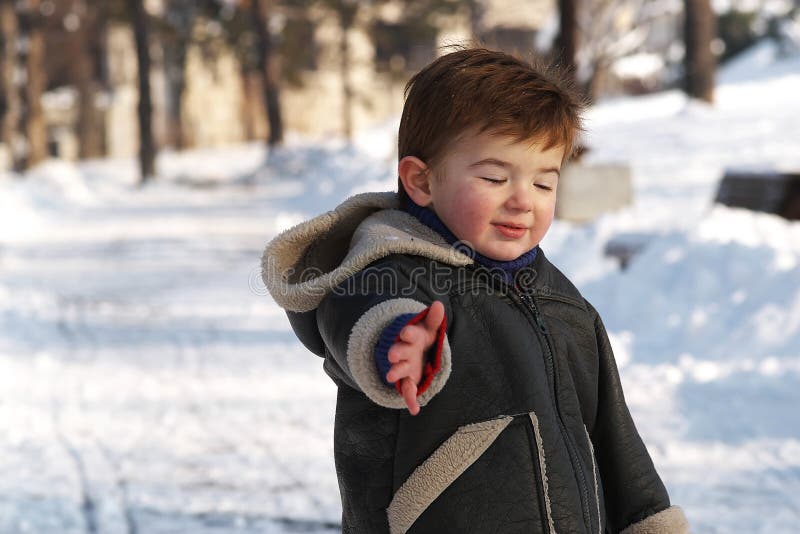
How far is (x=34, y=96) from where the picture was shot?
2794 centimetres

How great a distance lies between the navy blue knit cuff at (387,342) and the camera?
6.18ft

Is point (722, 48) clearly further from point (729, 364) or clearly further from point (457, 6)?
point (729, 364)

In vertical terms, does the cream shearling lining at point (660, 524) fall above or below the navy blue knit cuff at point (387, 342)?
below

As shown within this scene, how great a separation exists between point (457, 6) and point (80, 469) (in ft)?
113

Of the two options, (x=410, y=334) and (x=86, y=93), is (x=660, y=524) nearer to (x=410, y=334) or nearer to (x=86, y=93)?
(x=410, y=334)

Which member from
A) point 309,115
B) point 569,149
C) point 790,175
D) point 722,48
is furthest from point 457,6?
point 569,149

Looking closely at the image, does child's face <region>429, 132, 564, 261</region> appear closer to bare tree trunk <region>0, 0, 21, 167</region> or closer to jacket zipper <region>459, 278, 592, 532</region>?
jacket zipper <region>459, 278, 592, 532</region>

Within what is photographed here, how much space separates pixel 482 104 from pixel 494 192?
0.17m

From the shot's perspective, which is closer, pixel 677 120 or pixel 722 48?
pixel 677 120

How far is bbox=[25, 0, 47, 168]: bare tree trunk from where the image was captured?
27844 mm

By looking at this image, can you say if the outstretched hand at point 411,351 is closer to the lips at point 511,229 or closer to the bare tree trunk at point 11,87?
the lips at point 511,229

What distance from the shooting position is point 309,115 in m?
49.8

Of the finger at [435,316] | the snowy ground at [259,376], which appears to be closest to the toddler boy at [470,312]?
the finger at [435,316]

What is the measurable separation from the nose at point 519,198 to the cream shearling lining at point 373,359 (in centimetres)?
35
